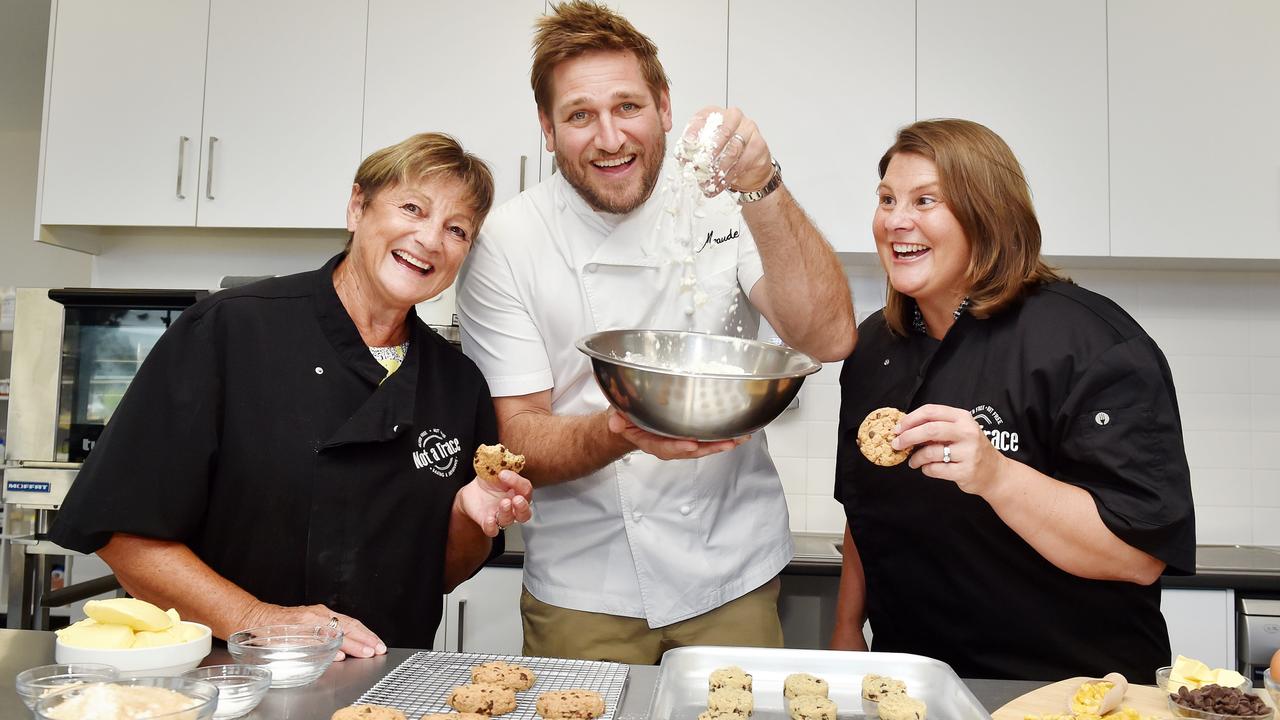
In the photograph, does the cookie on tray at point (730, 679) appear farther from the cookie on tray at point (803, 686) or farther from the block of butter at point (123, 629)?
the block of butter at point (123, 629)

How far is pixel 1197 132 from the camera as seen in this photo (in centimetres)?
303

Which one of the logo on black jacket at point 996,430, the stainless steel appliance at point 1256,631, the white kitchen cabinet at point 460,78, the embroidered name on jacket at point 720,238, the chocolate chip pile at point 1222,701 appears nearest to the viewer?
the chocolate chip pile at point 1222,701

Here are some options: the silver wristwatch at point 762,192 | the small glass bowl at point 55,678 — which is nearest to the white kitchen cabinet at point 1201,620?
the silver wristwatch at point 762,192

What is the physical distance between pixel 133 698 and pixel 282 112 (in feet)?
9.02

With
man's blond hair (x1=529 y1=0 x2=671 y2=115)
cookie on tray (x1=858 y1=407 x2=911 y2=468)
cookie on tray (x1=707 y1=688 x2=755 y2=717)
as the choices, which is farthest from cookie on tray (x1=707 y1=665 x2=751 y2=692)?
man's blond hair (x1=529 y1=0 x2=671 y2=115)

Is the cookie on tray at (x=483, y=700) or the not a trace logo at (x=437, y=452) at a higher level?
the not a trace logo at (x=437, y=452)

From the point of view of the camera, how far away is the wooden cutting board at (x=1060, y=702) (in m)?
1.12

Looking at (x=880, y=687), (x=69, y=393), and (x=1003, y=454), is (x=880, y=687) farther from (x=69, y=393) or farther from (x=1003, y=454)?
(x=69, y=393)

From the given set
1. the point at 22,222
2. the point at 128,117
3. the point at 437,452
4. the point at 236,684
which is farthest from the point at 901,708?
the point at 22,222

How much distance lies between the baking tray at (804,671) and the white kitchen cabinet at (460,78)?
86.3 inches

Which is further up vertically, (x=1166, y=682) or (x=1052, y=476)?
(x=1052, y=476)

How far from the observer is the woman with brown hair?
1.45 metres

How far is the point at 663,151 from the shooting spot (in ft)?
6.43

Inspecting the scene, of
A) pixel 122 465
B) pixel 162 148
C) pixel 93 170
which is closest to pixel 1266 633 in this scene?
pixel 122 465
